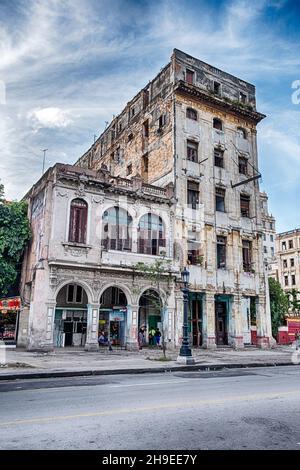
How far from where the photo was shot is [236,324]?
28672mm

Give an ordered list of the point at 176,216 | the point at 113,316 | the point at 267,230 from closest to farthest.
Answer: the point at 113,316 → the point at 176,216 → the point at 267,230

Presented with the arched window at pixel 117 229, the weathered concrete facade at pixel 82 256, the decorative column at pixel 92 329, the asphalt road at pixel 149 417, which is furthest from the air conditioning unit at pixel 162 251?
the asphalt road at pixel 149 417

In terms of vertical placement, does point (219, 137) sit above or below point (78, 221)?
above

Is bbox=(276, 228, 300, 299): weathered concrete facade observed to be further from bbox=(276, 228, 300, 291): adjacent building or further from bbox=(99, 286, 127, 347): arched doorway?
bbox=(99, 286, 127, 347): arched doorway

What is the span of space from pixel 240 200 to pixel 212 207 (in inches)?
135

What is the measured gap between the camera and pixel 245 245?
31.0m

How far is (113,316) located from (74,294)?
3.12 meters

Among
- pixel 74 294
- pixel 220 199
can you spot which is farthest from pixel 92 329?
pixel 220 199

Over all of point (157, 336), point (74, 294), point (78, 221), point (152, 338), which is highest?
point (78, 221)

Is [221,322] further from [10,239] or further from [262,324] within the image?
[10,239]

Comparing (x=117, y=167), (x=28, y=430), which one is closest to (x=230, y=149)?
(x=117, y=167)

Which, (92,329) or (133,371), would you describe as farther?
(92,329)

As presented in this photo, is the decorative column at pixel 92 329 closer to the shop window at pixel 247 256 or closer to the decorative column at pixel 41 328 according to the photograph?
the decorative column at pixel 41 328
